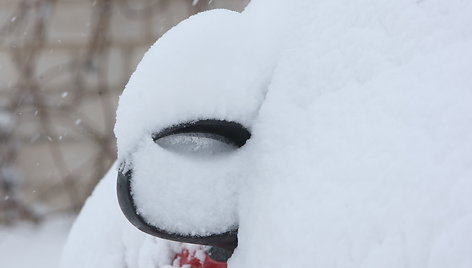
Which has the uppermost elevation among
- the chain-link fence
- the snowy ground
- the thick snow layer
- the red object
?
the red object

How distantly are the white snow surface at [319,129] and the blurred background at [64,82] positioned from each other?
2.23m

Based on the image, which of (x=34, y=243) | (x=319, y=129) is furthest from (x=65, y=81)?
(x=319, y=129)

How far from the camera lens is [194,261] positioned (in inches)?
37.9

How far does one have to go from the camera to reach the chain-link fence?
3.09 metres

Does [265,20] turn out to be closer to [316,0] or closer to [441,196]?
[316,0]

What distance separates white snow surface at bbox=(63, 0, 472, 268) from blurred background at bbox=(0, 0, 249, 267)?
223cm

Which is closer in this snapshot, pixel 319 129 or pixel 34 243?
pixel 319 129

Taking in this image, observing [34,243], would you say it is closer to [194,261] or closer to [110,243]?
[110,243]

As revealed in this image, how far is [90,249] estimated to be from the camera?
4.06 ft

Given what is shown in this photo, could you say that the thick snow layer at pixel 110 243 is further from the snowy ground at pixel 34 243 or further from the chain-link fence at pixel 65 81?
the snowy ground at pixel 34 243

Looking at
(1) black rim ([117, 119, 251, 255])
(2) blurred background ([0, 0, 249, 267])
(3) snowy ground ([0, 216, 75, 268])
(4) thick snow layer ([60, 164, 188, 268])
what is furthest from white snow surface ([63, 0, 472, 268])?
(3) snowy ground ([0, 216, 75, 268])

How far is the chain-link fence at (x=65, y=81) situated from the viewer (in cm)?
309

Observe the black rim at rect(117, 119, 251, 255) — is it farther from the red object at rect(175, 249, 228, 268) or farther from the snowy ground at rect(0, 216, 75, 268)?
the snowy ground at rect(0, 216, 75, 268)

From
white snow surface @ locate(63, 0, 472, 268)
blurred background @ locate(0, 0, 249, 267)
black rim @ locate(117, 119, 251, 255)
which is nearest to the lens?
white snow surface @ locate(63, 0, 472, 268)
